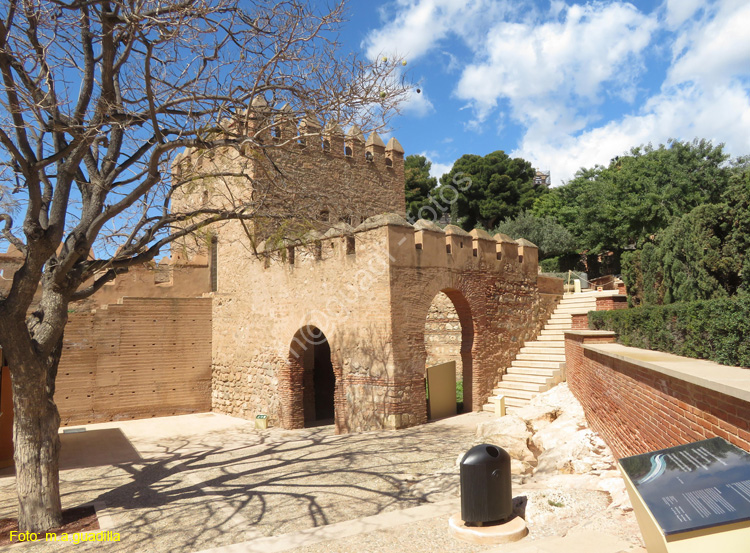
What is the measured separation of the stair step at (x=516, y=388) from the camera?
11.4m

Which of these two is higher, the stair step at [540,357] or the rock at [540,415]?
the stair step at [540,357]

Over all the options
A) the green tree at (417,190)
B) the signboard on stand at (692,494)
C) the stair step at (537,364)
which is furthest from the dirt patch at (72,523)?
the green tree at (417,190)

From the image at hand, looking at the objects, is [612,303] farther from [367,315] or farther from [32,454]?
[32,454]

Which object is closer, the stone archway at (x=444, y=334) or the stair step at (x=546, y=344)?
the stair step at (x=546, y=344)

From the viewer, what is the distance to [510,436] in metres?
7.70

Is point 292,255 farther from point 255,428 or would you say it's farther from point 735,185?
point 735,185

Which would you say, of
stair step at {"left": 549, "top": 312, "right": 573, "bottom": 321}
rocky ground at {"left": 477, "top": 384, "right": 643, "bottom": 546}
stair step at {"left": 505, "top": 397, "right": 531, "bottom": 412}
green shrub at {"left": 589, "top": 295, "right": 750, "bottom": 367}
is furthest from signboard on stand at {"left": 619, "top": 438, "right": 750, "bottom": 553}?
stair step at {"left": 549, "top": 312, "right": 573, "bottom": 321}

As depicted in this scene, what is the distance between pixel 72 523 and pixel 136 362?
8.95 metres

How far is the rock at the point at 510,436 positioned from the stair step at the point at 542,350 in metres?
4.42

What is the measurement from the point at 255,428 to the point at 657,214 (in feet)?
75.4

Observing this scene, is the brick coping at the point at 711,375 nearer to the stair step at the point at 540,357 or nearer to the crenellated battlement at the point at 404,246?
the crenellated battlement at the point at 404,246

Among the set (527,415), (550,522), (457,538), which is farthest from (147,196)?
(527,415)

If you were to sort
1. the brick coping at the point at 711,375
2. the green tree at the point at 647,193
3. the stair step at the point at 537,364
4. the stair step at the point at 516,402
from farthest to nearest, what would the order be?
1. the green tree at the point at 647,193
2. the stair step at the point at 537,364
3. the stair step at the point at 516,402
4. the brick coping at the point at 711,375

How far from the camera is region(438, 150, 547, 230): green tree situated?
35.7m
